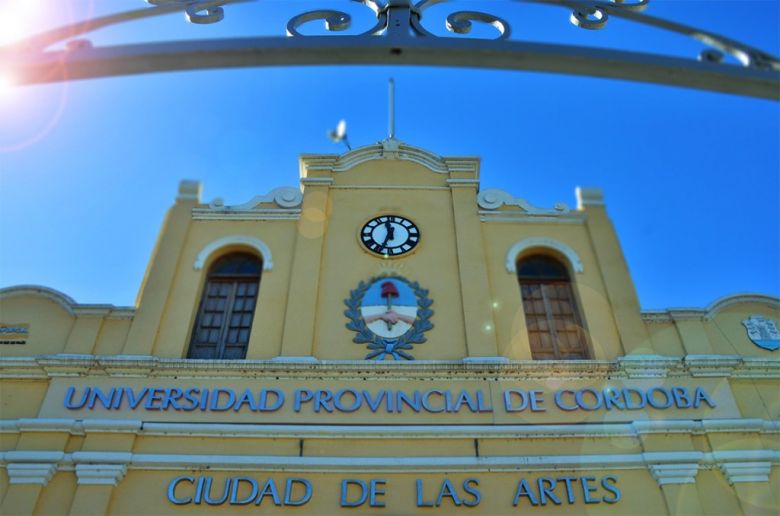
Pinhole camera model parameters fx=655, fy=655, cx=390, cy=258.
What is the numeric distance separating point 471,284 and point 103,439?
6.20 metres

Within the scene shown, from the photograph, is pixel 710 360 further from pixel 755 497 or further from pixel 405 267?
pixel 405 267

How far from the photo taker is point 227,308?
11.4 metres

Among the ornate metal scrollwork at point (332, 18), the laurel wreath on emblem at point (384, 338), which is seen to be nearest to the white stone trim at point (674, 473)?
the laurel wreath on emblem at point (384, 338)

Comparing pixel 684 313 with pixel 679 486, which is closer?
pixel 679 486

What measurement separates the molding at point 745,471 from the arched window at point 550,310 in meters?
2.54

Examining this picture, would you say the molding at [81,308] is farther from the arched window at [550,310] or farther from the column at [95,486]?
the arched window at [550,310]

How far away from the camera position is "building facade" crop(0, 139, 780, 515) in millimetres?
9039

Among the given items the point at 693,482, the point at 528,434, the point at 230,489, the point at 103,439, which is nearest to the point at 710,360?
the point at 693,482

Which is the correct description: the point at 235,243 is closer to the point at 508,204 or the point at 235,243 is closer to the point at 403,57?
the point at 508,204

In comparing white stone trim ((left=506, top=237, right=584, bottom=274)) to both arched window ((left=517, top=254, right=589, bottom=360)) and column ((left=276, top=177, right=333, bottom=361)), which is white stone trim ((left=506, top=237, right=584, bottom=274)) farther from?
column ((left=276, top=177, right=333, bottom=361))

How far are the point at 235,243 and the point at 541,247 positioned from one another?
5.66 metres

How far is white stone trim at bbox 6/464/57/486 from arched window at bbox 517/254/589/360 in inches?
291

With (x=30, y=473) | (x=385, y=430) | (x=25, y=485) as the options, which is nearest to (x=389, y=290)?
(x=385, y=430)

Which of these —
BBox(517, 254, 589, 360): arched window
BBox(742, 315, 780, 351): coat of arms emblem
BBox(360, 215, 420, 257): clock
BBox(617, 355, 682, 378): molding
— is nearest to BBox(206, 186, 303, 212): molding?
BBox(360, 215, 420, 257): clock
